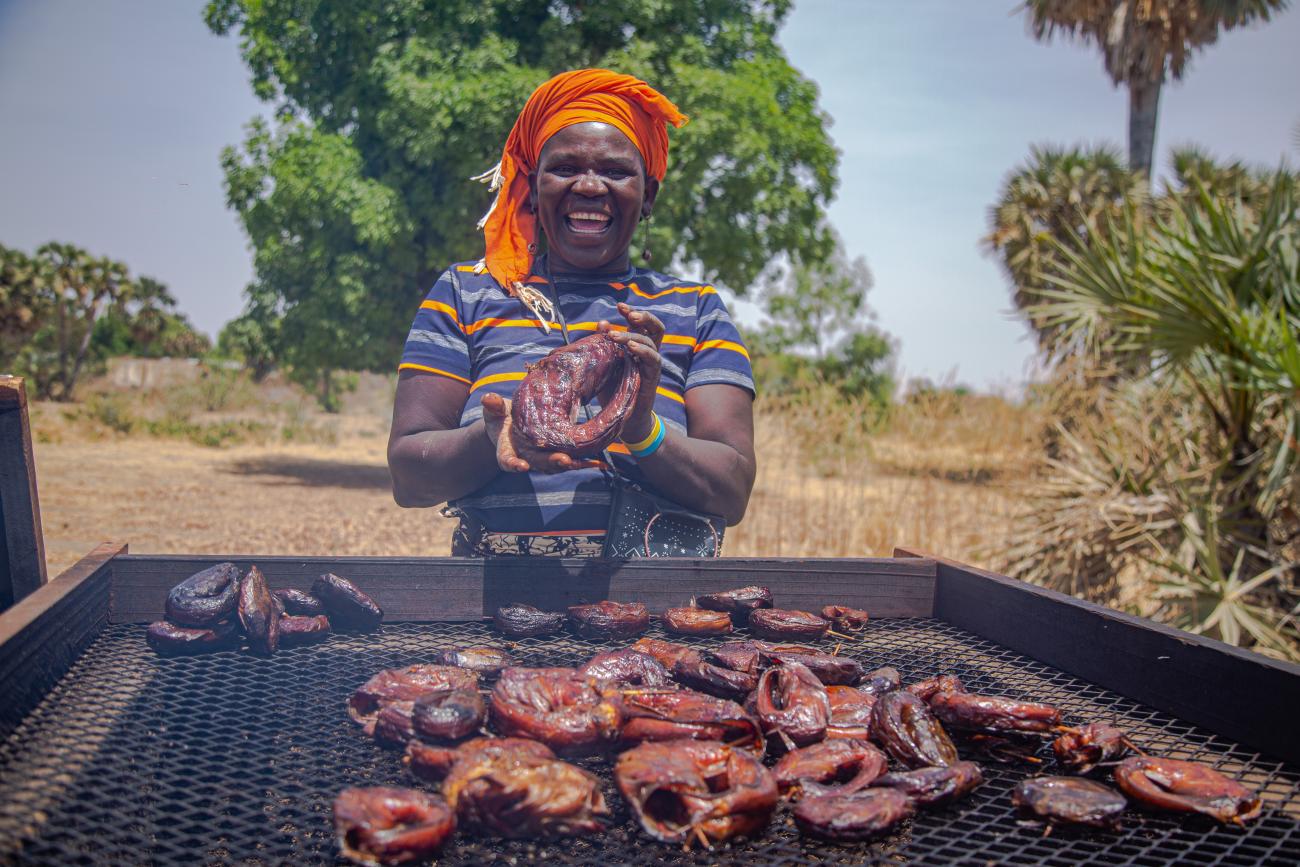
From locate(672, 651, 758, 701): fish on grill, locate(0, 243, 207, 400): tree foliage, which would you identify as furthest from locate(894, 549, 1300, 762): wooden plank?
locate(0, 243, 207, 400): tree foliage

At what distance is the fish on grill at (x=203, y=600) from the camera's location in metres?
1.96

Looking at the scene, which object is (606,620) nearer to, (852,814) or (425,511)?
(852,814)

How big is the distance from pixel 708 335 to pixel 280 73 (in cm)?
1494

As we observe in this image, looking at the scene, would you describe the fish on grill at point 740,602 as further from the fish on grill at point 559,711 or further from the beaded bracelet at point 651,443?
the fish on grill at point 559,711

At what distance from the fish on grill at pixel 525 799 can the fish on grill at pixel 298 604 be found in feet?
2.91

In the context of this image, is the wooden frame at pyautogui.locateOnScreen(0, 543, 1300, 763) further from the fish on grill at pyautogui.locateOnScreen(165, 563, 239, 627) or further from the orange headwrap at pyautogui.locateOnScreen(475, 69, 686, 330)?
the orange headwrap at pyautogui.locateOnScreen(475, 69, 686, 330)

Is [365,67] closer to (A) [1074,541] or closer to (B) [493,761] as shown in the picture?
(A) [1074,541]

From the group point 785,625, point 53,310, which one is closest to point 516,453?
point 785,625

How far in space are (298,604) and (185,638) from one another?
0.83 ft

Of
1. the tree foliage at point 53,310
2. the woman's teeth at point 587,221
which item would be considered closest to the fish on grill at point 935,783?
the woman's teeth at point 587,221

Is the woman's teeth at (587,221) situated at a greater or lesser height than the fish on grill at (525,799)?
greater

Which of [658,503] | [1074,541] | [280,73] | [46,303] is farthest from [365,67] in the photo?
[46,303]

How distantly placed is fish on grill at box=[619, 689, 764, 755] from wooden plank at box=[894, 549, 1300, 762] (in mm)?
893

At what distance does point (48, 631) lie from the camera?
1695mm
